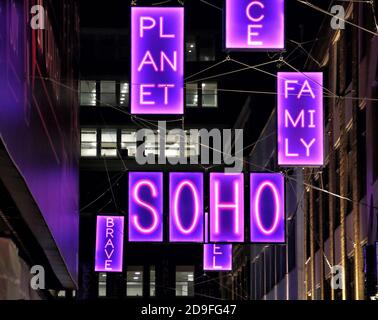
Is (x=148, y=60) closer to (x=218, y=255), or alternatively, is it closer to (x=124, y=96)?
(x=218, y=255)

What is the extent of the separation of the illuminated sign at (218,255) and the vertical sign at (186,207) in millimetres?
16107

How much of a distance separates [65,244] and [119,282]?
53955 mm

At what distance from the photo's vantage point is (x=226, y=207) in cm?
2931

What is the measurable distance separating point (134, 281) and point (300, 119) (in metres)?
54.5

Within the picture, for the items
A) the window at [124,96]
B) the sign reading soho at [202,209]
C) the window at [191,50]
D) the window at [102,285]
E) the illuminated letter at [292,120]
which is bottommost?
the window at [102,285]

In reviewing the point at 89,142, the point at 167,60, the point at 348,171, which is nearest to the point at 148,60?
the point at 167,60

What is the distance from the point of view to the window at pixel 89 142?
7594 cm

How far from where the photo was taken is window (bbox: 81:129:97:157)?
75938 millimetres

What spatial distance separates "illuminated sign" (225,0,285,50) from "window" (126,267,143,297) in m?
57.7

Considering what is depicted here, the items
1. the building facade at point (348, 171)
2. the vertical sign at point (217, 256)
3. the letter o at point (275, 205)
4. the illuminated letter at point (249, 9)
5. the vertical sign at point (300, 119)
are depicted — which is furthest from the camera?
the vertical sign at point (217, 256)

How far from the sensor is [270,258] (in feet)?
171

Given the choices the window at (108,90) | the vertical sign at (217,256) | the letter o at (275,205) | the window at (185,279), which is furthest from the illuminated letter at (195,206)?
the window at (185,279)

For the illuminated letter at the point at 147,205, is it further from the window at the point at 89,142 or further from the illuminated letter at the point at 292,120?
the window at the point at 89,142

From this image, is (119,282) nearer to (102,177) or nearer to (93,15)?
(102,177)
